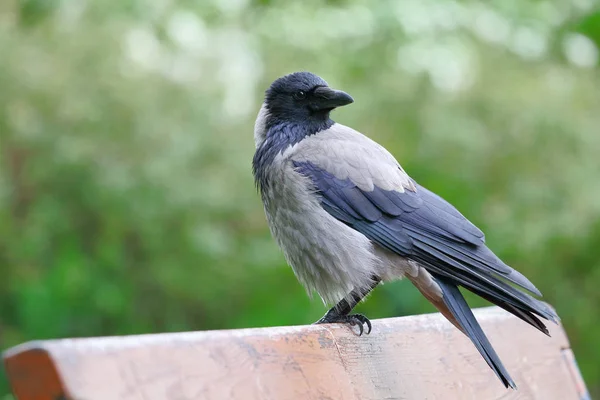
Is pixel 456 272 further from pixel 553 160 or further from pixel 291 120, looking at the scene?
pixel 553 160

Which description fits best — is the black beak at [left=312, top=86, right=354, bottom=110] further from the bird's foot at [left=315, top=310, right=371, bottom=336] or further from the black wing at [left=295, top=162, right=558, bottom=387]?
the bird's foot at [left=315, top=310, right=371, bottom=336]

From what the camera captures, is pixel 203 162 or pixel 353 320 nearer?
pixel 353 320

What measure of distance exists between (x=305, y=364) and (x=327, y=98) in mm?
2015

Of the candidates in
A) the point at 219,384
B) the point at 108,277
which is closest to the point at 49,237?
the point at 108,277

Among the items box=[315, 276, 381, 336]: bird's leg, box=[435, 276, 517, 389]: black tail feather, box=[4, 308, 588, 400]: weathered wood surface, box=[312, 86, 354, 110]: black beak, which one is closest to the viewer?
box=[4, 308, 588, 400]: weathered wood surface

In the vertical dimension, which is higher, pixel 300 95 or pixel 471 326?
pixel 300 95

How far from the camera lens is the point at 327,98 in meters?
4.17

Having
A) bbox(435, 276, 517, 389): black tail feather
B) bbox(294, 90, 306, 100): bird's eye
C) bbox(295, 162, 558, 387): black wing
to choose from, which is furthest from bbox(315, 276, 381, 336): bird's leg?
bbox(294, 90, 306, 100): bird's eye

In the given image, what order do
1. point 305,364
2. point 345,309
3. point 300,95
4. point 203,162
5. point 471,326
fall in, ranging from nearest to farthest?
point 305,364
point 471,326
point 345,309
point 300,95
point 203,162

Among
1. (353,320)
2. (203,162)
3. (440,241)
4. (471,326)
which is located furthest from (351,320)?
(203,162)

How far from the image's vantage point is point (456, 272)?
3316mm

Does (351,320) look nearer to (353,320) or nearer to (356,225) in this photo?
(353,320)

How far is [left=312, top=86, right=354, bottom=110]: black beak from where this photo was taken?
13.5 ft

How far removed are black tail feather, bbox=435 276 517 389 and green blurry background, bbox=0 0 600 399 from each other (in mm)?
2451
